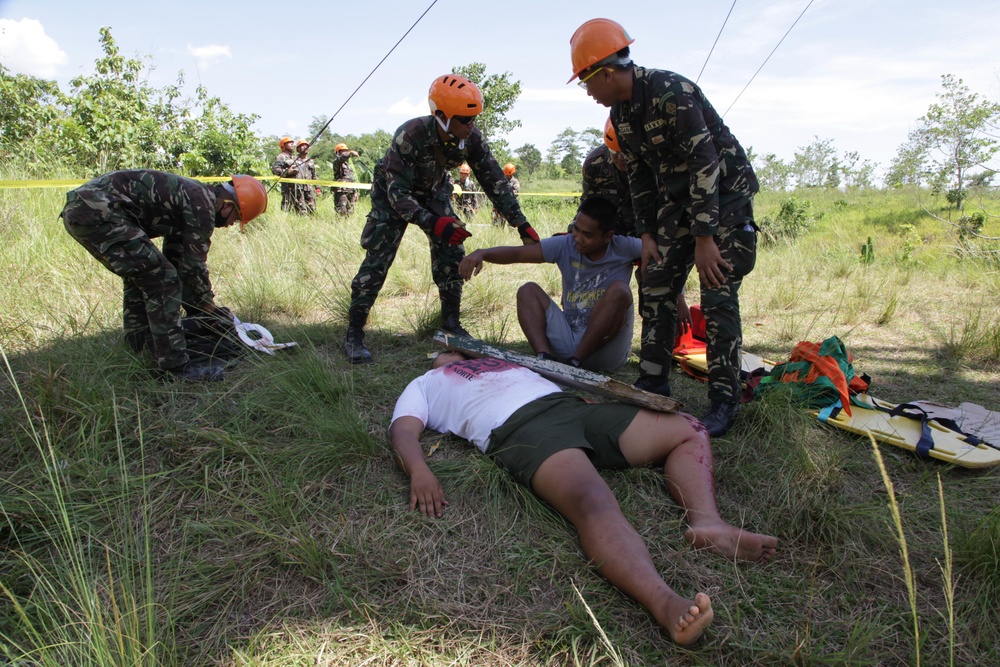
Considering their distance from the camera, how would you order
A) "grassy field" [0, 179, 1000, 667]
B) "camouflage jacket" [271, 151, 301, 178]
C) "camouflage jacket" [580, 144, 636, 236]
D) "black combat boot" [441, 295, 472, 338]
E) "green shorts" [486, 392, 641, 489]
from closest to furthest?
"grassy field" [0, 179, 1000, 667]
"green shorts" [486, 392, 641, 489]
"camouflage jacket" [580, 144, 636, 236]
"black combat boot" [441, 295, 472, 338]
"camouflage jacket" [271, 151, 301, 178]

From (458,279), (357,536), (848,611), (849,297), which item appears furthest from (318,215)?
(848,611)

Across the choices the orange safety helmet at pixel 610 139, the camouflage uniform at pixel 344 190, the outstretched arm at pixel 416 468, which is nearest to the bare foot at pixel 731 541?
the outstretched arm at pixel 416 468

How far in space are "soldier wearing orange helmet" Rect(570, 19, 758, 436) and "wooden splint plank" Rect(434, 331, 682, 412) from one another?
0.50 m

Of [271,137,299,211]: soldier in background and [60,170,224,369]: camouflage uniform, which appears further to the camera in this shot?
[271,137,299,211]: soldier in background

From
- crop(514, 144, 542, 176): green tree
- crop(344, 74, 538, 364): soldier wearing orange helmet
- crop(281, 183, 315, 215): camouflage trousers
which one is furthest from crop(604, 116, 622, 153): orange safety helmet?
crop(514, 144, 542, 176): green tree

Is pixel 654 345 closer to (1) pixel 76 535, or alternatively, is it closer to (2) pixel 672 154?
(2) pixel 672 154

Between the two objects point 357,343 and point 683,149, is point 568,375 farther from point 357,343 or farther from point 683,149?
point 357,343

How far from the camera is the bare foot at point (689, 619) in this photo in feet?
4.81

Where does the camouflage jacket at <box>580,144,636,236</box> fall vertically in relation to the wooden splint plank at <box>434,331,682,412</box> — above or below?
above

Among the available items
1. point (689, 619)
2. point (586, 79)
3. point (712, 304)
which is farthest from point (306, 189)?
point (689, 619)

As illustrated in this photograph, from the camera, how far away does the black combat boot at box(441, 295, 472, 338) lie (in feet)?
13.2

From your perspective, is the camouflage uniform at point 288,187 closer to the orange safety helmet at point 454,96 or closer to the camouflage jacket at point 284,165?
the camouflage jacket at point 284,165

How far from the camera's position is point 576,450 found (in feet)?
6.64

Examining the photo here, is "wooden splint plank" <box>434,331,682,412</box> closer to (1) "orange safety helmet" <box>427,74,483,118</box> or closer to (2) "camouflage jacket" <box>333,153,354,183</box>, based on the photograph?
(1) "orange safety helmet" <box>427,74,483,118</box>
